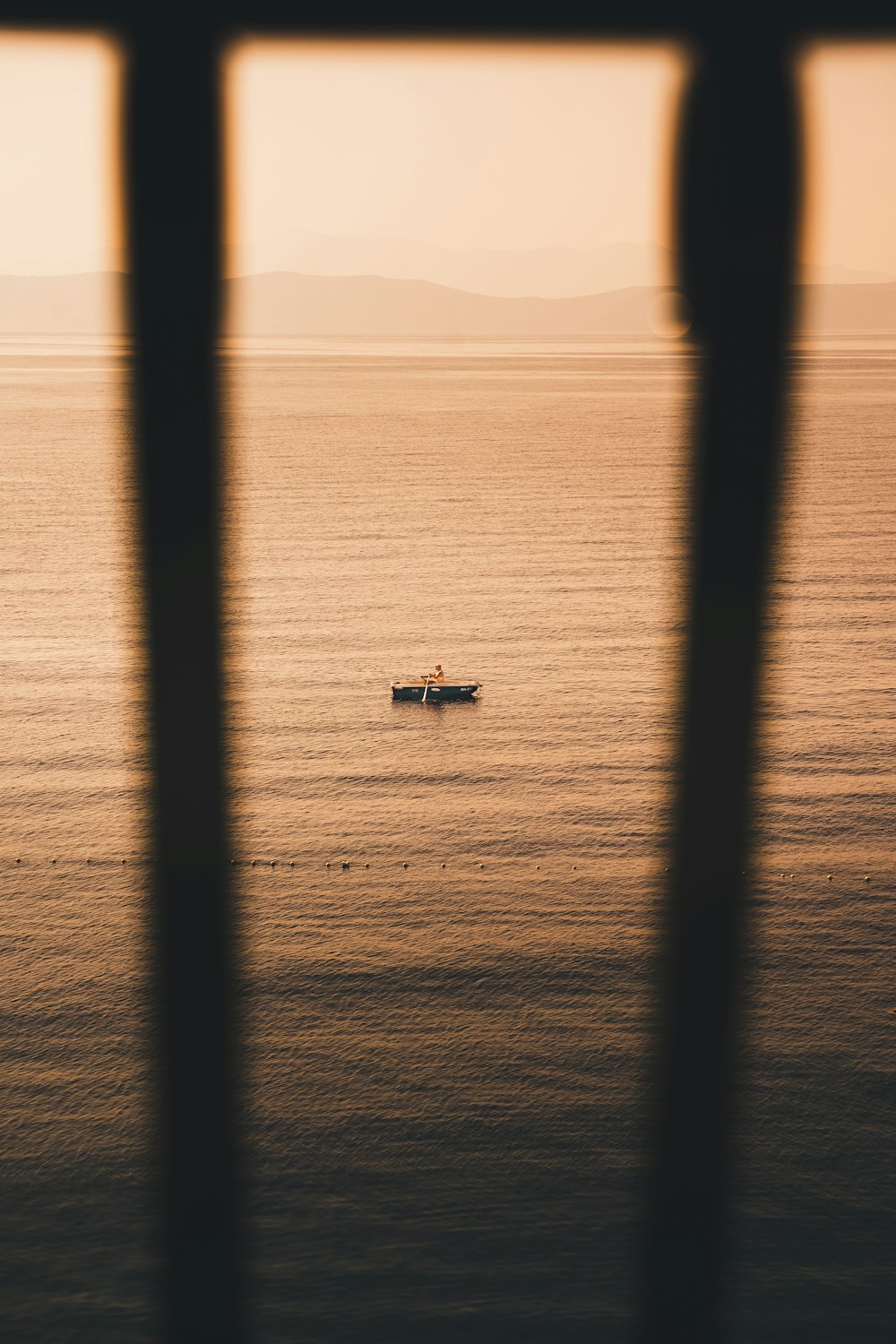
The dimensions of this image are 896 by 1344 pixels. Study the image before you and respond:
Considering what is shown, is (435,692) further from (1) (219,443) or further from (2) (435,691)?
(1) (219,443)

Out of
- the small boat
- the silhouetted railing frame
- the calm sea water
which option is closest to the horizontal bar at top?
the silhouetted railing frame

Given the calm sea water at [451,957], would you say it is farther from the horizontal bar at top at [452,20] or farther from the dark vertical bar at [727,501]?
the horizontal bar at top at [452,20]

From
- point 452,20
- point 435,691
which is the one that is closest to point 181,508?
point 452,20

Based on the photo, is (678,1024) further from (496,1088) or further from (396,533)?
(396,533)

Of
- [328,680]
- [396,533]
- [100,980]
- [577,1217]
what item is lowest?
[577,1217]

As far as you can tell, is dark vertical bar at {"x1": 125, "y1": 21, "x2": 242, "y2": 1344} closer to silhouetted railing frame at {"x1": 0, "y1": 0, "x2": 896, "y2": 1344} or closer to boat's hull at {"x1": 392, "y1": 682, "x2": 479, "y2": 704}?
silhouetted railing frame at {"x1": 0, "y1": 0, "x2": 896, "y2": 1344}

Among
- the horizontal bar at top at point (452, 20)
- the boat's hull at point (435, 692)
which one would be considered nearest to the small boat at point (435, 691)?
the boat's hull at point (435, 692)

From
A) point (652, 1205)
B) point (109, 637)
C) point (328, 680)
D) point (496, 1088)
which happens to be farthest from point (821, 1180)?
point (109, 637)
